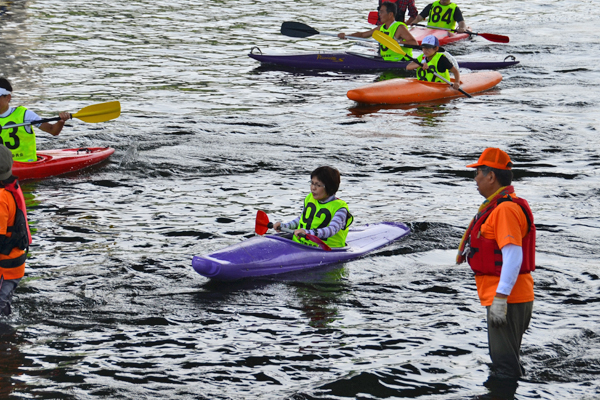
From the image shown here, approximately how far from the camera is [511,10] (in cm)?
2498

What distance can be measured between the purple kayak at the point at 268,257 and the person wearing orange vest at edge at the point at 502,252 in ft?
7.92

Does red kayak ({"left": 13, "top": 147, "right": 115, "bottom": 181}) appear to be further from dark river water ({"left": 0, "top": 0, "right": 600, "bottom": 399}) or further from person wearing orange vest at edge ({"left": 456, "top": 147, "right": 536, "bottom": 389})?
person wearing orange vest at edge ({"left": 456, "top": 147, "right": 536, "bottom": 389})

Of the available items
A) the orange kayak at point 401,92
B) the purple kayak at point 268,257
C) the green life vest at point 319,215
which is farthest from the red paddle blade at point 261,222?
the orange kayak at point 401,92

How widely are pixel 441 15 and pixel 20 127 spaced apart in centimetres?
1129

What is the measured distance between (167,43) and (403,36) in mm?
6479

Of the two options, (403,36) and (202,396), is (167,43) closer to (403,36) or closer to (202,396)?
(403,36)

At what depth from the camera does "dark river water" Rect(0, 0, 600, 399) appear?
517 centimetres

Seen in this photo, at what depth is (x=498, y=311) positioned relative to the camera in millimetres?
4223

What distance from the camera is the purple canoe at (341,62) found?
15.8m

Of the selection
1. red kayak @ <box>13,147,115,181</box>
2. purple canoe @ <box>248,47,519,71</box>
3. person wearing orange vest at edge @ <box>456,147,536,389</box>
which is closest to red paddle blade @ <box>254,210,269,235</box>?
person wearing orange vest at edge @ <box>456,147,536,389</box>

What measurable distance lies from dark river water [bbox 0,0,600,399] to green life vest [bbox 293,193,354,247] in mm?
358

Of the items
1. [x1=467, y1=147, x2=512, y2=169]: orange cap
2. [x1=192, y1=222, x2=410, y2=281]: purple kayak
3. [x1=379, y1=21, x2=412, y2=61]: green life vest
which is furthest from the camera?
[x1=379, y1=21, x2=412, y2=61]: green life vest

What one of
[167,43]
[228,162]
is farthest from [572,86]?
[167,43]

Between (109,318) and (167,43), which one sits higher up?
(167,43)
